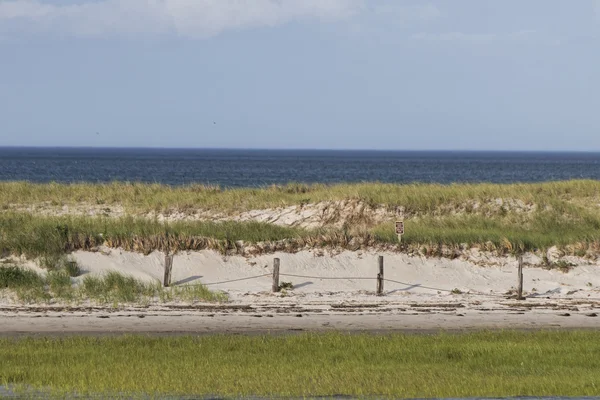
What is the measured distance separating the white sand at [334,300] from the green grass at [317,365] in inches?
87.9

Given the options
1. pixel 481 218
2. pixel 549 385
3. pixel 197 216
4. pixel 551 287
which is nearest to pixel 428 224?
pixel 481 218

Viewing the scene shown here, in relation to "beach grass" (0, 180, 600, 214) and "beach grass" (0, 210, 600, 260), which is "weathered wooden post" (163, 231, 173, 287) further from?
"beach grass" (0, 180, 600, 214)

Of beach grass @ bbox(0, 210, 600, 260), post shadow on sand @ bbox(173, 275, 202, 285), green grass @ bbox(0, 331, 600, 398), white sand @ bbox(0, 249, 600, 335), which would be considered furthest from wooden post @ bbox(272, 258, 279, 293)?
green grass @ bbox(0, 331, 600, 398)

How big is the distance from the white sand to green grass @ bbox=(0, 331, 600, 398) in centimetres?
223

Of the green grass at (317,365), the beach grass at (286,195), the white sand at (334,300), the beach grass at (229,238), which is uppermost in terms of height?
the beach grass at (286,195)

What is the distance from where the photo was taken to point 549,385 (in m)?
13.7

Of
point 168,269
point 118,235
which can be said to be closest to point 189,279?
point 168,269

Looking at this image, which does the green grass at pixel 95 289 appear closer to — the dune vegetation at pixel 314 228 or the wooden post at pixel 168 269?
the wooden post at pixel 168 269

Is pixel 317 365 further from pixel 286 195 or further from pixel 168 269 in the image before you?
pixel 286 195

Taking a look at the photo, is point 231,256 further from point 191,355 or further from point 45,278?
point 191,355

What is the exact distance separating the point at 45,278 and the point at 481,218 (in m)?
18.1

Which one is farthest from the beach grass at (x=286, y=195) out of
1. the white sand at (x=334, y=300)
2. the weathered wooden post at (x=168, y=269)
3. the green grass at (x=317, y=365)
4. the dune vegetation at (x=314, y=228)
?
the green grass at (x=317, y=365)

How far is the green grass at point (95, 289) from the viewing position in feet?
78.2

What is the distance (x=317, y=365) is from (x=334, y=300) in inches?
366
